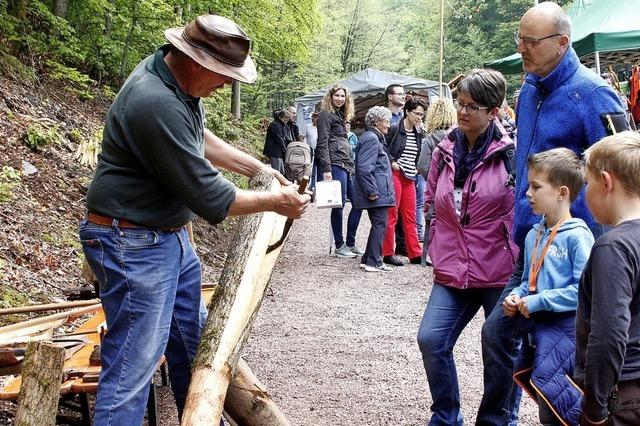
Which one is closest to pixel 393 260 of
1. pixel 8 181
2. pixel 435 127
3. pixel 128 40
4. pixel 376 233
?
pixel 376 233

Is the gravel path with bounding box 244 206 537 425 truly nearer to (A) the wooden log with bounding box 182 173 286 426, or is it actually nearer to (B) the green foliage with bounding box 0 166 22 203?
(A) the wooden log with bounding box 182 173 286 426

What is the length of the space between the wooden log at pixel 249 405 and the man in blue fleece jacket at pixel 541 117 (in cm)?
118

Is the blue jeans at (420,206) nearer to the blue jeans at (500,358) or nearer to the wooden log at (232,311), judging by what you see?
the wooden log at (232,311)

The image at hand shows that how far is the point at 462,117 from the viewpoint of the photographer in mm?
4059

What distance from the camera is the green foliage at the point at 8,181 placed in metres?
7.19

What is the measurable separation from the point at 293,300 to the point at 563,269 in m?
5.28

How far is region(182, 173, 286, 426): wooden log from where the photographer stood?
11.0 ft

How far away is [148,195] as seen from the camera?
10.6 ft

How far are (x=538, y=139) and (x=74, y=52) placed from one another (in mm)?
9577

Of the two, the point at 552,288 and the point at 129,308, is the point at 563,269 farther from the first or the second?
the point at 129,308

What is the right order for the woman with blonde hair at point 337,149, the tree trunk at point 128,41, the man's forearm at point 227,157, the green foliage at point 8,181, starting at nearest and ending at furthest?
the man's forearm at point 227,157 < the green foliage at point 8,181 < the woman with blonde hair at point 337,149 < the tree trunk at point 128,41

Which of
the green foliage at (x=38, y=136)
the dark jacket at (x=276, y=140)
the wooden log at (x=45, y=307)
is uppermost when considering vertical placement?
the green foliage at (x=38, y=136)

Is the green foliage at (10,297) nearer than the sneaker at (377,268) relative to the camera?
Yes

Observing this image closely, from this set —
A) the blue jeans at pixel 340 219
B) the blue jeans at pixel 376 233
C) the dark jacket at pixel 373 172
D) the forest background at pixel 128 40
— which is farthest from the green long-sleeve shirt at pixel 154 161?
the forest background at pixel 128 40
